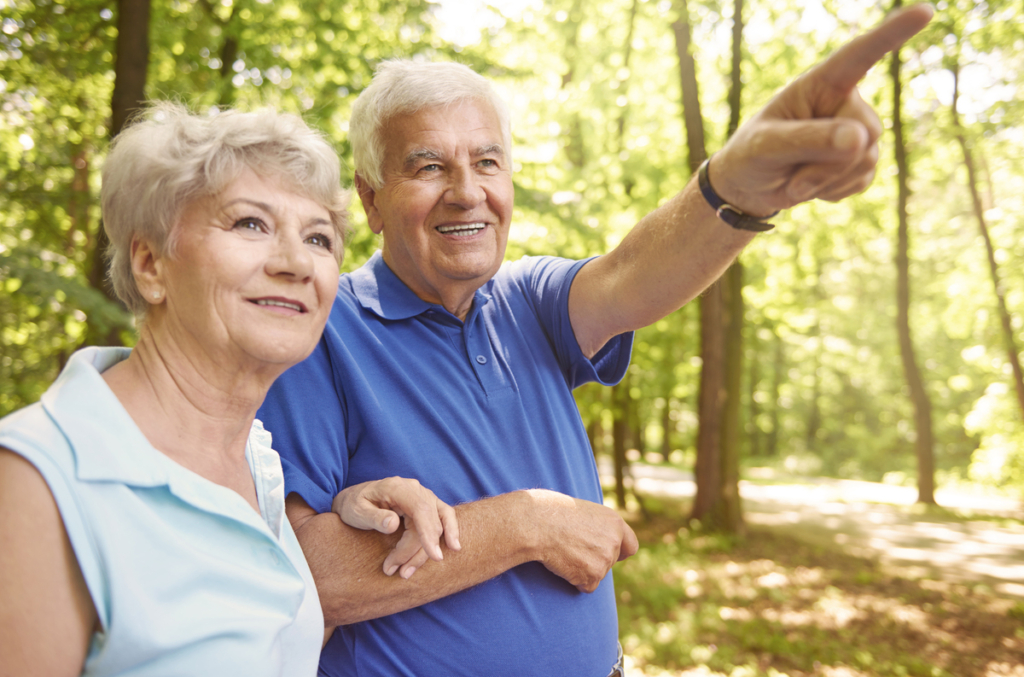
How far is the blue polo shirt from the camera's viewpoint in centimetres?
163

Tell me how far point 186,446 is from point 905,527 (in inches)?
489

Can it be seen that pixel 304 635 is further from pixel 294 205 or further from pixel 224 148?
pixel 224 148

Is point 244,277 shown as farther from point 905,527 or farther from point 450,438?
point 905,527

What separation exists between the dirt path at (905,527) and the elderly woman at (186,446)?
28.6 feet

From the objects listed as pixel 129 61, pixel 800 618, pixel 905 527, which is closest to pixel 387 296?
pixel 129 61

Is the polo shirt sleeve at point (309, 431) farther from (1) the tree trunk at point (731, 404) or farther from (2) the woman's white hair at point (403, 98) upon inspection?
(1) the tree trunk at point (731, 404)

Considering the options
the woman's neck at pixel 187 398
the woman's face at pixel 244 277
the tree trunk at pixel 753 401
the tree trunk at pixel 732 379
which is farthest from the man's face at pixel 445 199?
the tree trunk at pixel 753 401

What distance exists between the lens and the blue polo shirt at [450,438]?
5.35 ft

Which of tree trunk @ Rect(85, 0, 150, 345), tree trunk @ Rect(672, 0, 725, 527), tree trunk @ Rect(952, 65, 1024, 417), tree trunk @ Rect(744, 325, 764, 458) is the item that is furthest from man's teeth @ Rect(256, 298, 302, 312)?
tree trunk @ Rect(744, 325, 764, 458)

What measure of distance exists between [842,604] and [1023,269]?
10.7 metres

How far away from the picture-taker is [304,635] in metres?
1.40

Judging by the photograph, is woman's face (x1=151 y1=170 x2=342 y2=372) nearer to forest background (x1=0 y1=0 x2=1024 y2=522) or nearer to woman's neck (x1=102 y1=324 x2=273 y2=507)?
woman's neck (x1=102 y1=324 x2=273 y2=507)

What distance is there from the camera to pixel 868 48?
1.14m

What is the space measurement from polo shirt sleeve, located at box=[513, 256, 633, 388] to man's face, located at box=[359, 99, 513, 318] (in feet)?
0.61
